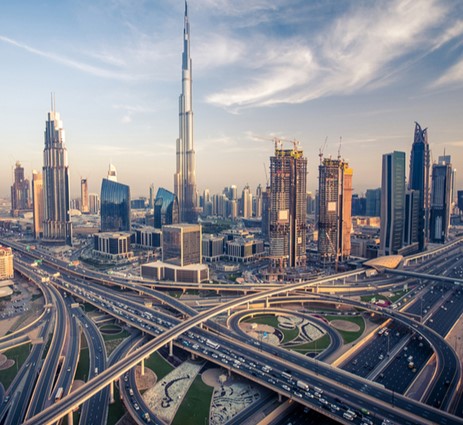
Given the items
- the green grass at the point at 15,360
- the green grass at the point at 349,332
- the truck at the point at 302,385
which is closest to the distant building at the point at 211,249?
the green grass at the point at 349,332

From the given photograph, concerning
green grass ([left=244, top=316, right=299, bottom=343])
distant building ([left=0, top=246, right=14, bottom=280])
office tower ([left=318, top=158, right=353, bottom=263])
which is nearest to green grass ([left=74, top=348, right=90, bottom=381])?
green grass ([left=244, top=316, right=299, bottom=343])

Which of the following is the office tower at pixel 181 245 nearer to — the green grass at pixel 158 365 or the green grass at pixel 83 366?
the green grass at pixel 158 365

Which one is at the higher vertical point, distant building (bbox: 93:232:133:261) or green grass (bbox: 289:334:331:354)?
distant building (bbox: 93:232:133:261)

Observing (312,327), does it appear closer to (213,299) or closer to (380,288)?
(213,299)

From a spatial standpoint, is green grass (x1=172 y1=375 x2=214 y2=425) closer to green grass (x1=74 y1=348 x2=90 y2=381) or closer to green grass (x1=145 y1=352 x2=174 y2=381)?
green grass (x1=145 y1=352 x2=174 y2=381)

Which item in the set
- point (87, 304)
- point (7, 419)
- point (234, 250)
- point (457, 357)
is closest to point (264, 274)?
point (234, 250)

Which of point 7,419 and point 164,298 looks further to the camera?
point 164,298
